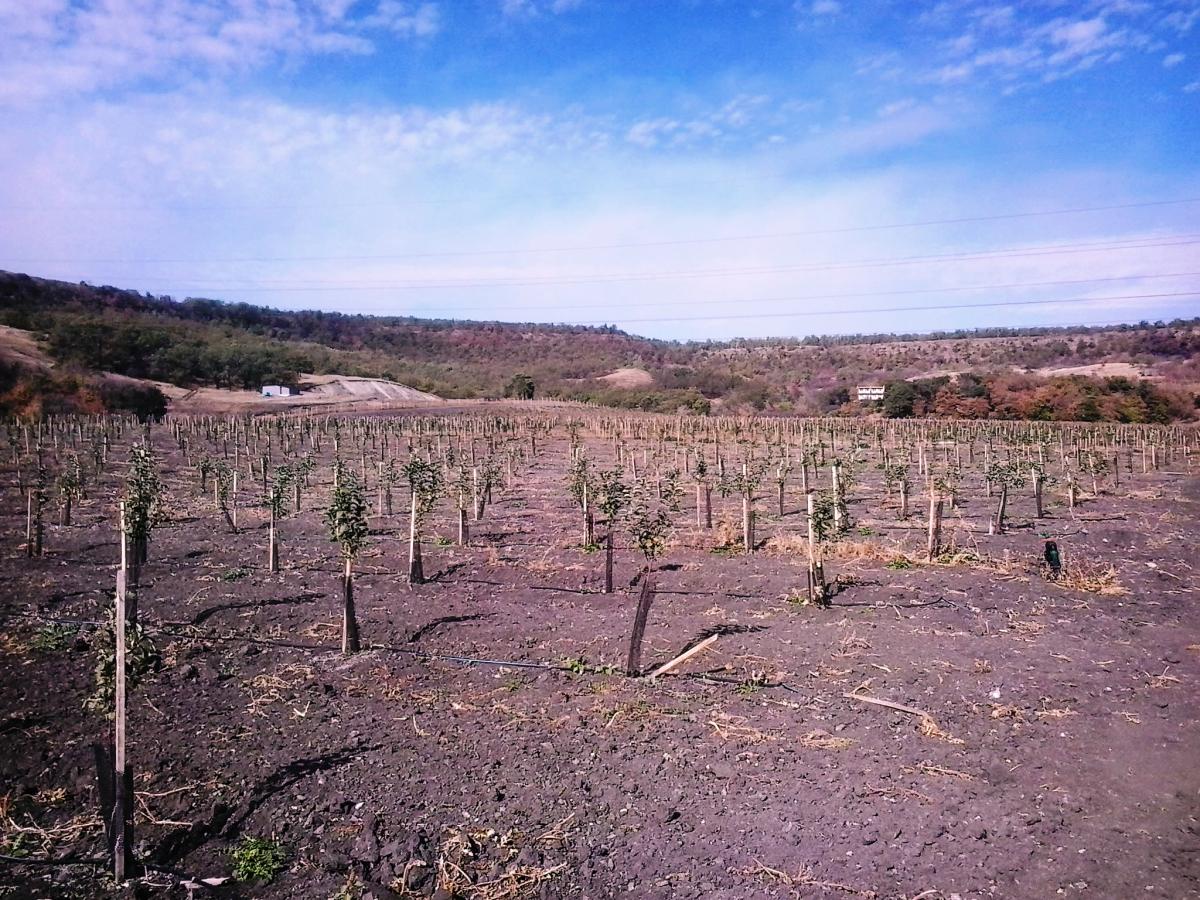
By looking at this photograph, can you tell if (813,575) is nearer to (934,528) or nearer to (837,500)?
(837,500)

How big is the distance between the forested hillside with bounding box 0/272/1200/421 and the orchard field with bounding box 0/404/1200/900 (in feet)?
129

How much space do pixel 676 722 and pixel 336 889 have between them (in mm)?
3334

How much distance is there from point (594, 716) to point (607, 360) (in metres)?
117

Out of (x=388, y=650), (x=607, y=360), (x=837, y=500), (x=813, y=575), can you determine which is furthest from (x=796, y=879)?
(x=607, y=360)

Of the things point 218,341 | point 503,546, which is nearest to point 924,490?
point 503,546

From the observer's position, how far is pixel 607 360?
12256cm

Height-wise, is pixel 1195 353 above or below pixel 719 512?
above

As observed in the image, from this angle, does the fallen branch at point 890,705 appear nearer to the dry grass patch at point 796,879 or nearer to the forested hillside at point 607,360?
the dry grass patch at point 796,879

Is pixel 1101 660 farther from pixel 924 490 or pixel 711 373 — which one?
pixel 711 373

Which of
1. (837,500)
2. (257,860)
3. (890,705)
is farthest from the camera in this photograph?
(837,500)

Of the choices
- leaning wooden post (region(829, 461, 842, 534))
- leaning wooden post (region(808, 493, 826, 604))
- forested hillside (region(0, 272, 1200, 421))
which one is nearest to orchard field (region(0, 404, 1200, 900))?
Answer: leaning wooden post (region(808, 493, 826, 604))

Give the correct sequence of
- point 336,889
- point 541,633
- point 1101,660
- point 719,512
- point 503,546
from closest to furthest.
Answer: point 336,889
point 1101,660
point 541,633
point 503,546
point 719,512

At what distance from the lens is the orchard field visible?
5.08m

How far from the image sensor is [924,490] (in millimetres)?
23469
